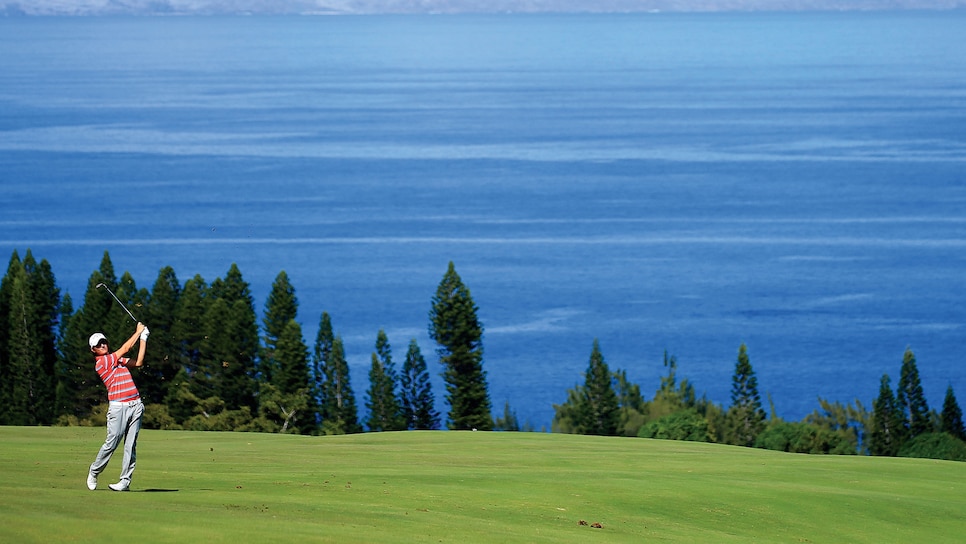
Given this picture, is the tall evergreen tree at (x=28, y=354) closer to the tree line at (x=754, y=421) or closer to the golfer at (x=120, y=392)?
the tree line at (x=754, y=421)

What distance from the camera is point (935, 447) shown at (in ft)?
236

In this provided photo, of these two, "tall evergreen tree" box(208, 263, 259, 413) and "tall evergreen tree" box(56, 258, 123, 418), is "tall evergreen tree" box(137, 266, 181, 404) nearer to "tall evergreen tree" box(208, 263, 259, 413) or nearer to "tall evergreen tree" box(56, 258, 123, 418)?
"tall evergreen tree" box(56, 258, 123, 418)

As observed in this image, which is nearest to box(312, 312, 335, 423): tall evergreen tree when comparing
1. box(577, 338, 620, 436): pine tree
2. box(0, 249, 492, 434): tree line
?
box(0, 249, 492, 434): tree line

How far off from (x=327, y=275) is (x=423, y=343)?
109 ft

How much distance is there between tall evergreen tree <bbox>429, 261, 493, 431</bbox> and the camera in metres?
85.4

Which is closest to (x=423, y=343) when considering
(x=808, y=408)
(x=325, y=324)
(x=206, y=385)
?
(x=808, y=408)

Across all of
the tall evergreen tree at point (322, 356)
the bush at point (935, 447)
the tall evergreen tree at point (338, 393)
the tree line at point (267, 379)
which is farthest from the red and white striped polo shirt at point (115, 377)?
the tall evergreen tree at point (322, 356)

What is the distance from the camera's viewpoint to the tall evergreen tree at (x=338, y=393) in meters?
89.9

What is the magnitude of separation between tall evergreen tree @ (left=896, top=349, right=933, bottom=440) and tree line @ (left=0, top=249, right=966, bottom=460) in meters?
0.09

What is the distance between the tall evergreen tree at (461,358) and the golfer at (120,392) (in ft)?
206

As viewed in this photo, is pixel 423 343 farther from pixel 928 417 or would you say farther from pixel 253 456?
pixel 253 456

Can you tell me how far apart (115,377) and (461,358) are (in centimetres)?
6500

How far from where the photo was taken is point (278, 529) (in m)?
20.4

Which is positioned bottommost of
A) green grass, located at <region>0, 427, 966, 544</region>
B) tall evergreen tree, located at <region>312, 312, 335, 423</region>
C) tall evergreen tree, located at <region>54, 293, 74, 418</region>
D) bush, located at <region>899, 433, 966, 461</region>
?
green grass, located at <region>0, 427, 966, 544</region>
